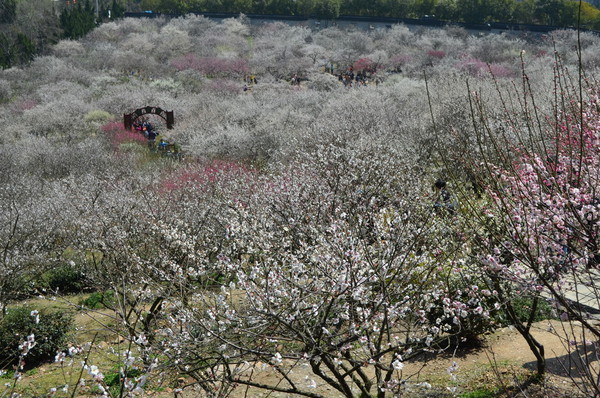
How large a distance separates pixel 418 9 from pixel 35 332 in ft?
238

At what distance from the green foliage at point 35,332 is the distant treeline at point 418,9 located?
2444 inches

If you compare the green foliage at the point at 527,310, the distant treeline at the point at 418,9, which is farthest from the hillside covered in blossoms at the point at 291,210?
the distant treeline at the point at 418,9

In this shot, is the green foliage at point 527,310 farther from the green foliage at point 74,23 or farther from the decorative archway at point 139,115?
the green foliage at point 74,23

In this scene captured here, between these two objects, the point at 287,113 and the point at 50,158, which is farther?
the point at 287,113

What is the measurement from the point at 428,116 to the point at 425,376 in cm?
2040

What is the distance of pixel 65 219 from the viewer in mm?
17719

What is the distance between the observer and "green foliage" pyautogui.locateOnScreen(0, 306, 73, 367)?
1126 centimetres

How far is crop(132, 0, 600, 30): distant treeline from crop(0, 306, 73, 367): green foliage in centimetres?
6207

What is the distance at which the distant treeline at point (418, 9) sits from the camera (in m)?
64.4

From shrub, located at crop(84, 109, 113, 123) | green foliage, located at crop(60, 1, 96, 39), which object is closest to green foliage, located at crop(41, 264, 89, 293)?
shrub, located at crop(84, 109, 113, 123)

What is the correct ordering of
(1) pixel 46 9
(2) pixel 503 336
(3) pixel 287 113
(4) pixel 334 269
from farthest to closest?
1. (1) pixel 46 9
2. (3) pixel 287 113
3. (2) pixel 503 336
4. (4) pixel 334 269

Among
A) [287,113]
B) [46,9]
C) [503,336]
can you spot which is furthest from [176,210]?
[46,9]

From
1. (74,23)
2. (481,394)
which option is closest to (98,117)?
(74,23)

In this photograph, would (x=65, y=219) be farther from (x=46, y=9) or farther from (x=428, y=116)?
(x=46, y=9)
